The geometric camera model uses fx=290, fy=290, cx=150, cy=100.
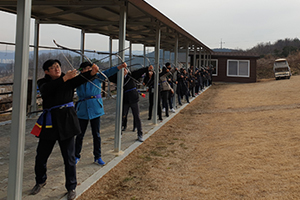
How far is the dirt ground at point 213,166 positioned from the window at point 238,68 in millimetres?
19267

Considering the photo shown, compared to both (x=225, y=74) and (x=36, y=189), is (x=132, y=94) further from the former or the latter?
(x=225, y=74)

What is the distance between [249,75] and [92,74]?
2439 centimetres

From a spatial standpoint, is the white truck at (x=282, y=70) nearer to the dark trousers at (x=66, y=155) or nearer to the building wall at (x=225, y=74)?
the building wall at (x=225, y=74)

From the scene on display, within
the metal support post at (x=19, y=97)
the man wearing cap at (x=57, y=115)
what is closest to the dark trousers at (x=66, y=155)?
the man wearing cap at (x=57, y=115)

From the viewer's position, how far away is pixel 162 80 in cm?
814

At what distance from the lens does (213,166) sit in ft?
13.8

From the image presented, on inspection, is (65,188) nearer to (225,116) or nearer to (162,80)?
(162,80)

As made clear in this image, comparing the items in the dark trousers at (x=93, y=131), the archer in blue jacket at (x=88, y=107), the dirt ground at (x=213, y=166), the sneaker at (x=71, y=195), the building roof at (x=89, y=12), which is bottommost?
the sneaker at (x=71, y=195)

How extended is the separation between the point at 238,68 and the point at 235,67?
0.90ft

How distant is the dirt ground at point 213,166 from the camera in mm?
3297

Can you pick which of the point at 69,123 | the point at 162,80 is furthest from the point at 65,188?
the point at 162,80

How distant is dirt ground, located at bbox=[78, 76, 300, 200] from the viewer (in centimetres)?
330

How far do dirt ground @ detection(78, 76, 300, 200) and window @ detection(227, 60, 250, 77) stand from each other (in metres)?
19.3

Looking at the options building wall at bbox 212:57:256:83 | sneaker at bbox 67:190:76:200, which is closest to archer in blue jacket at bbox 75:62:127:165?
sneaker at bbox 67:190:76:200
